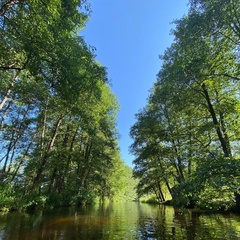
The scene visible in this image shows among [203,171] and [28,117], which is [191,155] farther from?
[28,117]

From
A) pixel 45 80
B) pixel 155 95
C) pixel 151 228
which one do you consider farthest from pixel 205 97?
pixel 45 80

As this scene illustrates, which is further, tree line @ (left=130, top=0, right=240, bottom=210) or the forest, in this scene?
tree line @ (left=130, top=0, right=240, bottom=210)

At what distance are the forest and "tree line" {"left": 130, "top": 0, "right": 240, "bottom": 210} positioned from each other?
1.9 inches

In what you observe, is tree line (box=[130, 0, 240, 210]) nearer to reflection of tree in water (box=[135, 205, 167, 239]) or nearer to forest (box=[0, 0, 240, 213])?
forest (box=[0, 0, 240, 213])

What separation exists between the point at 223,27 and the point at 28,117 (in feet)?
59.8

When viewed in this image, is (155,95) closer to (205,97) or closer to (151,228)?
(205,97)

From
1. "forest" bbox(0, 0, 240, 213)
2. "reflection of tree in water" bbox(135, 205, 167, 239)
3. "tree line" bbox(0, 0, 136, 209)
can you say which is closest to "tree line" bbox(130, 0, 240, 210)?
"forest" bbox(0, 0, 240, 213)

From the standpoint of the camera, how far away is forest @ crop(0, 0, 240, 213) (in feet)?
23.8

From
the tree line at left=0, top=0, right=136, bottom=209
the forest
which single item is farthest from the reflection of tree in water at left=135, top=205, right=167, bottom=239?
the tree line at left=0, top=0, right=136, bottom=209

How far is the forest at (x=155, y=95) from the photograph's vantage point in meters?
7.25

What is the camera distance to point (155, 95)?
621 inches

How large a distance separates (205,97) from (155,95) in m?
3.69

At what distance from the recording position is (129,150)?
2728 cm

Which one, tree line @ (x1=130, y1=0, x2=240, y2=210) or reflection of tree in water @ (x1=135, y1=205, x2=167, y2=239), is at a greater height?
tree line @ (x1=130, y1=0, x2=240, y2=210)
